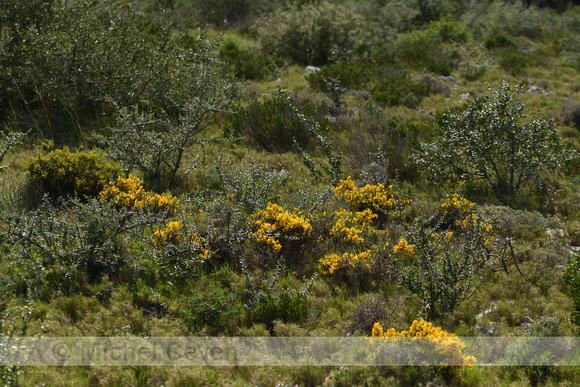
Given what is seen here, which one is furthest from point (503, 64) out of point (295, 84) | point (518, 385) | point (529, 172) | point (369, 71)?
point (518, 385)

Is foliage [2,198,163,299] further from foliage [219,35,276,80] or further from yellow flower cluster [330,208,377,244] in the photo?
foliage [219,35,276,80]

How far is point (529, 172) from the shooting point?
561cm

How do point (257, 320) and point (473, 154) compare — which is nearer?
point (257, 320)

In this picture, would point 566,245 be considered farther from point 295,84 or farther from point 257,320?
point 295,84

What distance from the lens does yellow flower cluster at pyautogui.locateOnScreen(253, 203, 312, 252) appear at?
4156 mm

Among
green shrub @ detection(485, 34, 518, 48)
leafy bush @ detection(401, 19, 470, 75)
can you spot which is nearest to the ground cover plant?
leafy bush @ detection(401, 19, 470, 75)

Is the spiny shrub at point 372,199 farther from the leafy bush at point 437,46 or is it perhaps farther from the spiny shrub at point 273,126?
the leafy bush at point 437,46

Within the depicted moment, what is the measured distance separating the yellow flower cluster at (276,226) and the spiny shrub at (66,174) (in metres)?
1.87

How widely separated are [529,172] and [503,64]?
754 cm

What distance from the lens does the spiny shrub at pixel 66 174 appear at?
15.7 feet

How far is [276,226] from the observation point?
436 centimetres

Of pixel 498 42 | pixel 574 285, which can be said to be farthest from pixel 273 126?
pixel 498 42

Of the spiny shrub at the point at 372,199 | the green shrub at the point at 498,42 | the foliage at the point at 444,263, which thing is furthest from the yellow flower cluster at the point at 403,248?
the green shrub at the point at 498,42

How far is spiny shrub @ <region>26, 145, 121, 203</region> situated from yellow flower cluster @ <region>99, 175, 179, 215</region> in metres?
0.20
